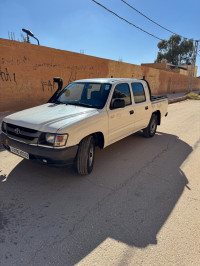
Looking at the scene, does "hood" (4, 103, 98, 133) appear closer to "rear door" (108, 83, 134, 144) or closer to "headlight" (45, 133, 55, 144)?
"headlight" (45, 133, 55, 144)

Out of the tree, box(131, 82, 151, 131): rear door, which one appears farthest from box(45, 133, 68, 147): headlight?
the tree

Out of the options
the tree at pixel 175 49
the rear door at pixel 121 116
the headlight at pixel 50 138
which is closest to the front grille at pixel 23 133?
the headlight at pixel 50 138

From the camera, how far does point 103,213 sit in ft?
8.52

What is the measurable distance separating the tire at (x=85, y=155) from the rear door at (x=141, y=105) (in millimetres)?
1854

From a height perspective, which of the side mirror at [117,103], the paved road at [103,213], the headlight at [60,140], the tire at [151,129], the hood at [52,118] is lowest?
the paved road at [103,213]

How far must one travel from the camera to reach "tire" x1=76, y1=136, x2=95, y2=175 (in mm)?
3293

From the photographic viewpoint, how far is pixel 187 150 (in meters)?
5.05

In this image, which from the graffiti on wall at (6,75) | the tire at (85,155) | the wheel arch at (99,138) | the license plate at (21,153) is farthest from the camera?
the graffiti on wall at (6,75)

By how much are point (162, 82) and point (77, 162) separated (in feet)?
78.7

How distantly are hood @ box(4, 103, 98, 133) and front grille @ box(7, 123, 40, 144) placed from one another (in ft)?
0.23

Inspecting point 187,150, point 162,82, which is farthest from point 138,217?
point 162,82

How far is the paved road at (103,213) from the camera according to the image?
1.99 meters

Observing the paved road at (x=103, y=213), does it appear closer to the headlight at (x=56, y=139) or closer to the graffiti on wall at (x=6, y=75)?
the headlight at (x=56, y=139)

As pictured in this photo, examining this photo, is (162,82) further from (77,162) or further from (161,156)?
(77,162)
